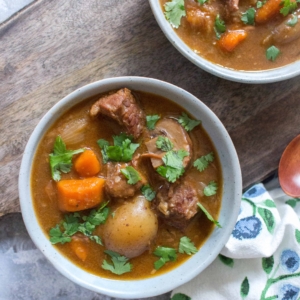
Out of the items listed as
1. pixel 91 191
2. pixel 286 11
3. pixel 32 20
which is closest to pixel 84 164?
pixel 91 191

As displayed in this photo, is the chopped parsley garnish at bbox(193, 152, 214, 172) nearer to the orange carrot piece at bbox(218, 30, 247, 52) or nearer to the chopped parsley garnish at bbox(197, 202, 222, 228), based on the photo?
the chopped parsley garnish at bbox(197, 202, 222, 228)

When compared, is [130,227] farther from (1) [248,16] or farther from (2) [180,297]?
(1) [248,16]

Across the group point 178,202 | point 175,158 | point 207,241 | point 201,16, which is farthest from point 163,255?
point 201,16

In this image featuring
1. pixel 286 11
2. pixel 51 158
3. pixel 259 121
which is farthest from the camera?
pixel 259 121

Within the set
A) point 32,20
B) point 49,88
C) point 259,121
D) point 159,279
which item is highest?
point 32,20

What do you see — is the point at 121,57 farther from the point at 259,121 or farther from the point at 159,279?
the point at 159,279

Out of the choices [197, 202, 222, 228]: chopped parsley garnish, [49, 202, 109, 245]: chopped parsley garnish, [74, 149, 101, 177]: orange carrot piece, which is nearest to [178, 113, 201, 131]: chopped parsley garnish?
[197, 202, 222, 228]: chopped parsley garnish
